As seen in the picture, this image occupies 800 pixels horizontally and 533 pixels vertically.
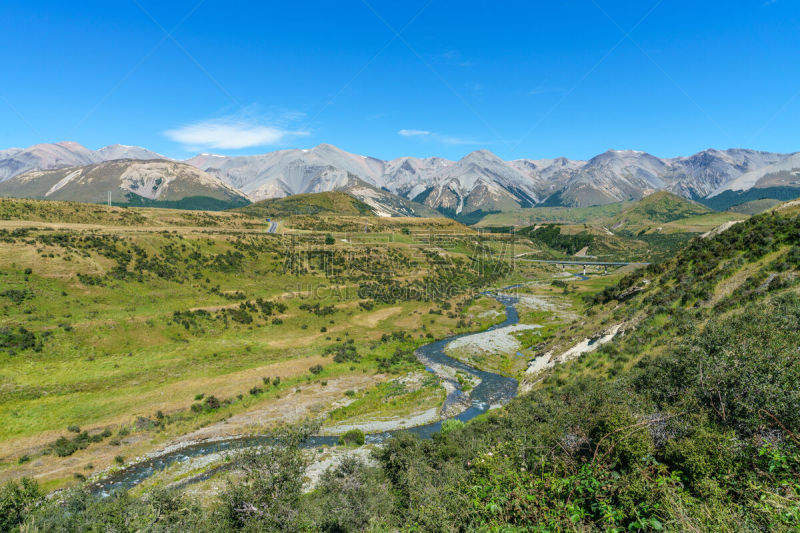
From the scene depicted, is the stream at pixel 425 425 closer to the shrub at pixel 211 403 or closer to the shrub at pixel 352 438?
the shrub at pixel 352 438

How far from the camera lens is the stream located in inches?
1335

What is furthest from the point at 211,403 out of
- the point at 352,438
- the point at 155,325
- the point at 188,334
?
the point at 155,325

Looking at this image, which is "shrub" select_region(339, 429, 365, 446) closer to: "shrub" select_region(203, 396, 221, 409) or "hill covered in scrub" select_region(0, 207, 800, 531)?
"hill covered in scrub" select_region(0, 207, 800, 531)

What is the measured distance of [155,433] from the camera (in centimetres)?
4125

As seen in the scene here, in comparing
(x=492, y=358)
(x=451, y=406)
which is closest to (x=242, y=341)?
(x=451, y=406)

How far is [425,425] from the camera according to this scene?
147 ft

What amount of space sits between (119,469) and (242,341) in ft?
113

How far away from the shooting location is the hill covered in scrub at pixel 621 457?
9.36 meters

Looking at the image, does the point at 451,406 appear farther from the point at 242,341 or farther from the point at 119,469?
the point at 242,341

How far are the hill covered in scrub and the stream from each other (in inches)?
289

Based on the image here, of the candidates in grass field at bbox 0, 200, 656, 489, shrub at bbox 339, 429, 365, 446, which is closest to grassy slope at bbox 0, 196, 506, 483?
grass field at bbox 0, 200, 656, 489

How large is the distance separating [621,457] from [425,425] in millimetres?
35827

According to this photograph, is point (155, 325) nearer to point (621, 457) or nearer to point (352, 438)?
point (352, 438)

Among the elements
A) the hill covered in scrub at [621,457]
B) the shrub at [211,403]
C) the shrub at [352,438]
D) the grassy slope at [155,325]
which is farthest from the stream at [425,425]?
the hill covered in scrub at [621,457]
